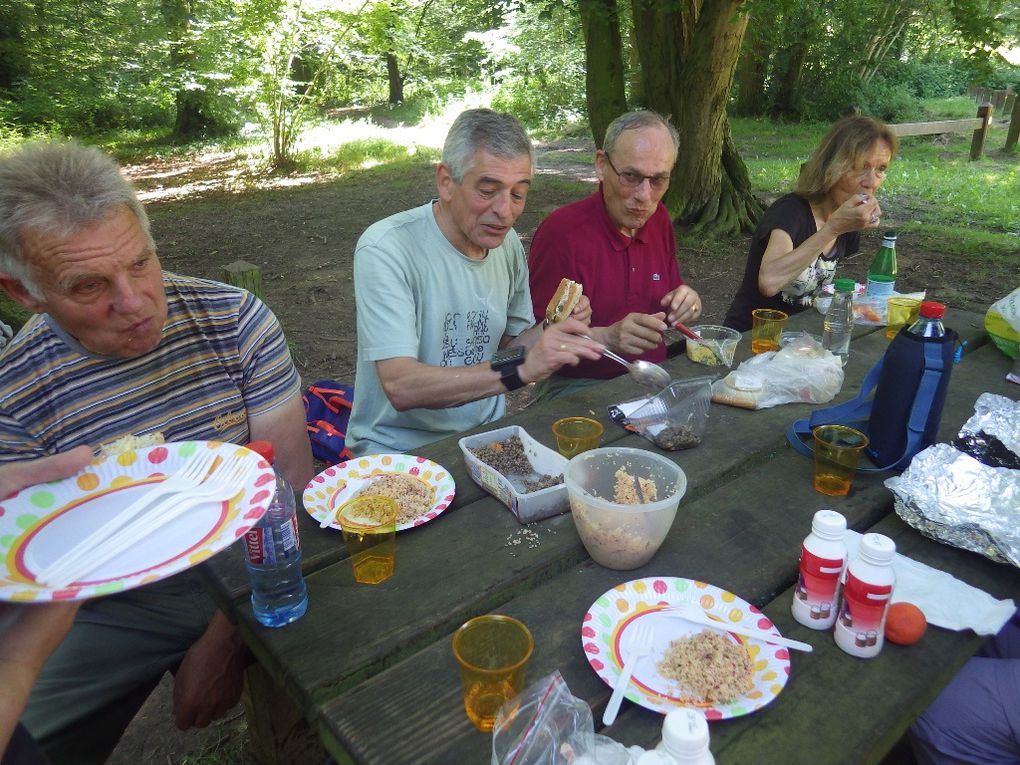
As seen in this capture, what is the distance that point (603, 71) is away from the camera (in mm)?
7871

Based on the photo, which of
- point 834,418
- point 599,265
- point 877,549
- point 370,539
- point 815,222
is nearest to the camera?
point 877,549

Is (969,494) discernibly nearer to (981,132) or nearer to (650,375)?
(650,375)

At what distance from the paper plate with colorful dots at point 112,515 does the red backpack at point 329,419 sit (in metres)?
1.09

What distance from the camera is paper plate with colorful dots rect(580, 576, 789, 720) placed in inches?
45.5

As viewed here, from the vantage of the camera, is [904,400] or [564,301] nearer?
[904,400]

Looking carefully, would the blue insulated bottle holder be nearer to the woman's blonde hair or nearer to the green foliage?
the woman's blonde hair

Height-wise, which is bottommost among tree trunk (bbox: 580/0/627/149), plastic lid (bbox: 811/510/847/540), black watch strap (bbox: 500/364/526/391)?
black watch strap (bbox: 500/364/526/391)

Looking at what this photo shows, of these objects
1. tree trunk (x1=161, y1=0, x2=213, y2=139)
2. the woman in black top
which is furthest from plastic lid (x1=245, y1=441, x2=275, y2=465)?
tree trunk (x1=161, y1=0, x2=213, y2=139)

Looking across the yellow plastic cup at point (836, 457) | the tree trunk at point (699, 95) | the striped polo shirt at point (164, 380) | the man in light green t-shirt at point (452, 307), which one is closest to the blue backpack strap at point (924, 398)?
the yellow plastic cup at point (836, 457)

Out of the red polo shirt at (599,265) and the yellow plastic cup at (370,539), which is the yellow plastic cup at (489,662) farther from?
the red polo shirt at (599,265)

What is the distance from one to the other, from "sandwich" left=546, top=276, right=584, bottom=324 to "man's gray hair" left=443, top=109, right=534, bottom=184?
1.59ft

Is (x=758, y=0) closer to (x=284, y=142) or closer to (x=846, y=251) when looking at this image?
(x=846, y=251)

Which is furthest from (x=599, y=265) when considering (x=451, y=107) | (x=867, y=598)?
(x=451, y=107)

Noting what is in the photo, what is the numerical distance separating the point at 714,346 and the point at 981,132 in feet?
42.7
